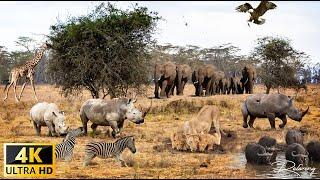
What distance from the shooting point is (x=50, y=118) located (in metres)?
18.1

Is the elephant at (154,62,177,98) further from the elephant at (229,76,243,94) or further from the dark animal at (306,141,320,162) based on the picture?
the dark animal at (306,141,320,162)

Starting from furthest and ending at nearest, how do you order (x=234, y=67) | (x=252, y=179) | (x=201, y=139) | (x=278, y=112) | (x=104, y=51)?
(x=234, y=67) < (x=104, y=51) < (x=278, y=112) < (x=201, y=139) < (x=252, y=179)

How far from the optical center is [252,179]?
10.4 meters

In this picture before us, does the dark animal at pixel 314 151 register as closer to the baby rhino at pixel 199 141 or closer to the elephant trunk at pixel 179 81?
the baby rhino at pixel 199 141

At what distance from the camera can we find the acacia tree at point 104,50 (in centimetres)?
2422

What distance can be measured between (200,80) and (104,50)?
1566 cm

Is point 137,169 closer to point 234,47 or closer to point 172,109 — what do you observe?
point 172,109

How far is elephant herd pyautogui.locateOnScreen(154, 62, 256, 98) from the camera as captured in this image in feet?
119

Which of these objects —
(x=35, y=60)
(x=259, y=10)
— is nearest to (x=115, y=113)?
(x=259, y=10)

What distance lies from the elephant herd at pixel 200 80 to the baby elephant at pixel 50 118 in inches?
631

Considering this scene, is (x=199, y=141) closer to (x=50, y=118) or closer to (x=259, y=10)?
(x=50, y=118)

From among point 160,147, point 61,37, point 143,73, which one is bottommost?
point 160,147

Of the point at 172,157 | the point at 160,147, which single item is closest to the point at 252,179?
the point at 172,157

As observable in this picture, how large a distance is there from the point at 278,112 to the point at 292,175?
8573 mm
